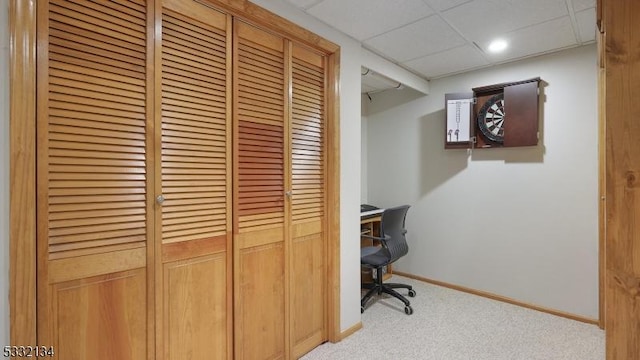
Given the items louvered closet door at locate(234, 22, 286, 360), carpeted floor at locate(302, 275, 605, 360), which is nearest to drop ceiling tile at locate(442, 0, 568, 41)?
louvered closet door at locate(234, 22, 286, 360)

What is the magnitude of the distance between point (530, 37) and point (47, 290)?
3399mm

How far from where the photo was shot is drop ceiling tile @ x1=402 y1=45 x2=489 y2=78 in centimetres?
268

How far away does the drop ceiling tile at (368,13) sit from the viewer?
1.90 meters

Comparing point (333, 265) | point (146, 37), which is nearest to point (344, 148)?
point (333, 265)

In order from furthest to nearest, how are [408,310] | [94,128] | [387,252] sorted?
[387,252]
[408,310]
[94,128]

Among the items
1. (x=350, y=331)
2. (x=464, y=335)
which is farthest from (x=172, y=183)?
(x=464, y=335)

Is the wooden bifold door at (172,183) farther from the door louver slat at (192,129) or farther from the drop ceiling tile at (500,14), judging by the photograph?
the drop ceiling tile at (500,14)

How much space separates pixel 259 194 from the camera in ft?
6.06

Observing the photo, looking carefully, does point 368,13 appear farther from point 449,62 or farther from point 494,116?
point 494,116

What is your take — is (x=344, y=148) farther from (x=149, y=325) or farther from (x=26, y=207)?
(x=26, y=207)

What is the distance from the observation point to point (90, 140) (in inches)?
48.4

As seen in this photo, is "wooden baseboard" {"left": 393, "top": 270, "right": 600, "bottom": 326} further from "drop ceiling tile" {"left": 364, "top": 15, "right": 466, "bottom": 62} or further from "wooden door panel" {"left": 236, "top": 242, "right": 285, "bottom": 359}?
"drop ceiling tile" {"left": 364, "top": 15, "right": 466, "bottom": 62}

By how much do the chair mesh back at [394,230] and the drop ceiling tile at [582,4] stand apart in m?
1.94

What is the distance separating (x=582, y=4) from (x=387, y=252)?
2.32 m
